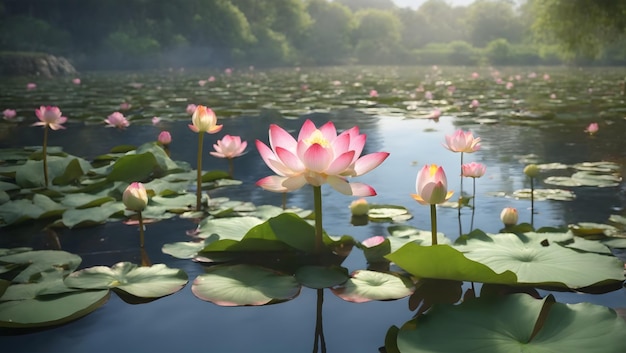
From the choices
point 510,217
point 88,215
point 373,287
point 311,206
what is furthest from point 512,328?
point 88,215

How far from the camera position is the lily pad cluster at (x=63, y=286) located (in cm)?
94

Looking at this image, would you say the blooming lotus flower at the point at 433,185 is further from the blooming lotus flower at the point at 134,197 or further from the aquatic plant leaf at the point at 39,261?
the aquatic plant leaf at the point at 39,261

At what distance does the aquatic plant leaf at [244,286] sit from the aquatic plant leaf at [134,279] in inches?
2.4

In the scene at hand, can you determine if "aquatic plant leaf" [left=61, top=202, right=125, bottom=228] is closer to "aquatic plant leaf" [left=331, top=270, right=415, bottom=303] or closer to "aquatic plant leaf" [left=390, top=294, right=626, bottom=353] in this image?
"aquatic plant leaf" [left=331, top=270, right=415, bottom=303]

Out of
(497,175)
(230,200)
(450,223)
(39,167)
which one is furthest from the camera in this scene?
(497,175)

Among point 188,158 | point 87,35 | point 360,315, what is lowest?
point 360,315

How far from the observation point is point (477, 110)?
510 centimetres

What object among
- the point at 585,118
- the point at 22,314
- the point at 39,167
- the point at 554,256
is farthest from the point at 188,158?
the point at 585,118

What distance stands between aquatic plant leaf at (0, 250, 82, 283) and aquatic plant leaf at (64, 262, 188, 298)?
0.35 feet

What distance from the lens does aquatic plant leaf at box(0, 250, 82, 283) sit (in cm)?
116

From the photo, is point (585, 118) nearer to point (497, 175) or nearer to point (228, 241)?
point (497, 175)

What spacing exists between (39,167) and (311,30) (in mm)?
37835

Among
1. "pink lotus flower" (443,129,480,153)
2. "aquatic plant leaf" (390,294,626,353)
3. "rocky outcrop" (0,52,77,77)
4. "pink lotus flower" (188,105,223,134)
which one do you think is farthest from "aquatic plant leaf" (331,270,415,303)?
"rocky outcrop" (0,52,77,77)

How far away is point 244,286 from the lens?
1.05 meters
